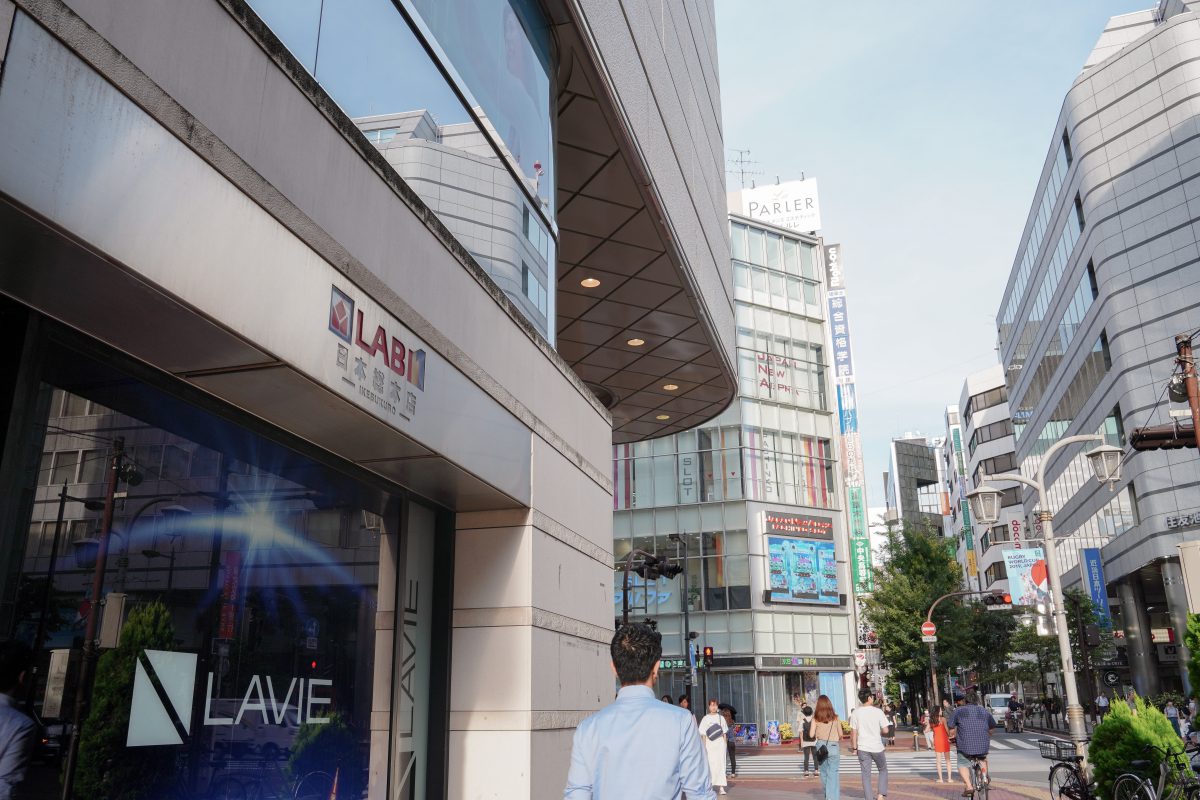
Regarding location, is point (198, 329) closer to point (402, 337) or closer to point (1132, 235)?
point (402, 337)

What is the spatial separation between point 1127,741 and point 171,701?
10.4m

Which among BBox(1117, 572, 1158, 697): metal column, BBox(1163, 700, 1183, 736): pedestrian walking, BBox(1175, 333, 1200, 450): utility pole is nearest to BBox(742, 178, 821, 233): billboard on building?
BBox(1117, 572, 1158, 697): metal column

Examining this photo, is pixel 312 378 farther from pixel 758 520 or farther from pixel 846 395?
pixel 846 395

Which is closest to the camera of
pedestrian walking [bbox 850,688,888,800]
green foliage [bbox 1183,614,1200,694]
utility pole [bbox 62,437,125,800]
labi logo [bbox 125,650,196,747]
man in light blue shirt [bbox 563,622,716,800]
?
man in light blue shirt [bbox 563,622,716,800]

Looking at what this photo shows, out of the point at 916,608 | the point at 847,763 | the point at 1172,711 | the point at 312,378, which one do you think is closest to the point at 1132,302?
the point at 1172,711

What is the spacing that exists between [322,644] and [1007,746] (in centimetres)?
3566

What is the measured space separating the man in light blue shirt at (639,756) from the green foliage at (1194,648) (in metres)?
8.95

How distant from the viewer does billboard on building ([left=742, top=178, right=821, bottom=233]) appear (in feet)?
257

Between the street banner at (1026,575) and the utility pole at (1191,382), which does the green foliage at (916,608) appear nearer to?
the street banner at (1026,575)

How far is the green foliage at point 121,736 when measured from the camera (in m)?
4.30

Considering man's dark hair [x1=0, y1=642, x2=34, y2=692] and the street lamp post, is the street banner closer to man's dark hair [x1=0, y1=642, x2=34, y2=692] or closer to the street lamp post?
the street lamp post

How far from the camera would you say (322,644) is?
6.29 m

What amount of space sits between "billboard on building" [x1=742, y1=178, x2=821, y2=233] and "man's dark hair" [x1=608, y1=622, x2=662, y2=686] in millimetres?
75468

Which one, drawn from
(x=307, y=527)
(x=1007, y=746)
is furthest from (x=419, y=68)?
(x=1007, y=746)
